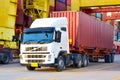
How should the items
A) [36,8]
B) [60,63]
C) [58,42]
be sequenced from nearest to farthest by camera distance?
[58,42]
[60,63]
[36,8]

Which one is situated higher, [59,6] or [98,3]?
[59,6]

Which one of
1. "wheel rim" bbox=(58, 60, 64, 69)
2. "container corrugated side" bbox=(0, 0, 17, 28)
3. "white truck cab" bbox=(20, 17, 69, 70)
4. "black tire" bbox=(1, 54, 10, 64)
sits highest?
"container corrugated side" bbox=(0, 0, 17, 28)

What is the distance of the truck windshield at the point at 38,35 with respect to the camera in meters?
18.2

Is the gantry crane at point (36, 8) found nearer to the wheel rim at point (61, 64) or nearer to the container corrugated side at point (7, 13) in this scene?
the container corrugated side at point (7, 13)

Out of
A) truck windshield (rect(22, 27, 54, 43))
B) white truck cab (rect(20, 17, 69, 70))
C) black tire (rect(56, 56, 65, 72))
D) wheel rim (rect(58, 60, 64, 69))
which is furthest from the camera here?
wheel rim (rect(58, 60, 64, 69))

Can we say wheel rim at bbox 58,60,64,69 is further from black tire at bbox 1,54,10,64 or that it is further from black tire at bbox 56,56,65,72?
black tire at bbox 1,54,10,64

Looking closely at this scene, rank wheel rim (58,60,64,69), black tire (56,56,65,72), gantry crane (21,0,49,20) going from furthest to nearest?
gantry crane (21,0,49,20) → wheel rim (58,60,64,69) → black tire (56,56,65,72)

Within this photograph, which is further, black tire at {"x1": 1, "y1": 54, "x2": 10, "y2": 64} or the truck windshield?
black tire at {"x1": 1, "y1": 54, "x2": 10, "y2": 64}

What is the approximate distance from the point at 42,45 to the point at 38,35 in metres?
0.65

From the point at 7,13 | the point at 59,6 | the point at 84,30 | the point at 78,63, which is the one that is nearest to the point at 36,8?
the point at 59,6

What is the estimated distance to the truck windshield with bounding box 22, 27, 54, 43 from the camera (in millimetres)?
18203

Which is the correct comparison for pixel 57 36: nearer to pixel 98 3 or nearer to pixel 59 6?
pixel 98 3

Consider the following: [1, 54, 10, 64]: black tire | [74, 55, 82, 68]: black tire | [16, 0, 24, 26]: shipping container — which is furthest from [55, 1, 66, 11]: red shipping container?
[74, 55, 82, 68]: black tire

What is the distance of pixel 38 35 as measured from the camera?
1842 cm
